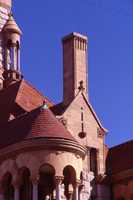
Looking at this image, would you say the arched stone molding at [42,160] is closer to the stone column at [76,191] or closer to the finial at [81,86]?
the stone column at [76,191]

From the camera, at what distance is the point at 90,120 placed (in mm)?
47188

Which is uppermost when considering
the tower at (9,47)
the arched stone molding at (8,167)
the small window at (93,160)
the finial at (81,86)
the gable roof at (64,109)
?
the tower at (9,47)

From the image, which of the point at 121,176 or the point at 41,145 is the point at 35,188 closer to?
the point at 41,145

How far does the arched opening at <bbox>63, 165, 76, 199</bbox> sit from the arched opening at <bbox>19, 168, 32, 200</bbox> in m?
1.75

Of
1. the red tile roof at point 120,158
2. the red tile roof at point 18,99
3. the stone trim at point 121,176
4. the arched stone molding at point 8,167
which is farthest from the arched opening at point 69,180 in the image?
the red tile roof at point 18,99

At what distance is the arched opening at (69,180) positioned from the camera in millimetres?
42000

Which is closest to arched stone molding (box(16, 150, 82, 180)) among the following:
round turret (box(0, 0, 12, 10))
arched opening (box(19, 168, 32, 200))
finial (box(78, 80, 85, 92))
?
arched opening (box(19, 168, 32, 200))

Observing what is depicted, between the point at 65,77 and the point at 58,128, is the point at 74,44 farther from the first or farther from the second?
the point at 58,128

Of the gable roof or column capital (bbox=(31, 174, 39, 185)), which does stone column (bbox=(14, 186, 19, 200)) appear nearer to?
column capital (bbox=(31, 174, 39, 185))

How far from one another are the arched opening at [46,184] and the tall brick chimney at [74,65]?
5.89m

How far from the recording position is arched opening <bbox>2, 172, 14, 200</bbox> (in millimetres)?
41969

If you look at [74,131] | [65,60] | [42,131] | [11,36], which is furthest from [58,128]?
[11,36]

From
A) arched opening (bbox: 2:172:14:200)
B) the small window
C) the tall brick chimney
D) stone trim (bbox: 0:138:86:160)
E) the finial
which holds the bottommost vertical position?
arched opening (bbox: 2:172:14:200)

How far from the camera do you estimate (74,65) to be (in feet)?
→ 157
